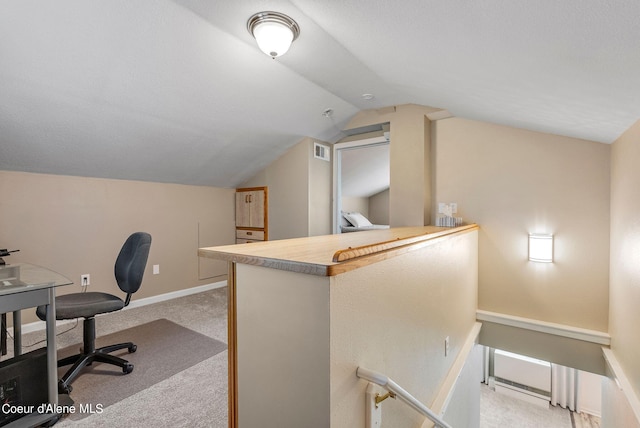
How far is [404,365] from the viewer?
1441 millimetres

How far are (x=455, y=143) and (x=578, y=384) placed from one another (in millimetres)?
3773

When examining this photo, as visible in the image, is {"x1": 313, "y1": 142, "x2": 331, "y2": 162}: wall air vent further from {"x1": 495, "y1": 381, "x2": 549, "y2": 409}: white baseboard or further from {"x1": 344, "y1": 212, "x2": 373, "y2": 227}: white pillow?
{"x1": 495, "y1": 381, "x2": 549, "y2": 409}: white baseboard

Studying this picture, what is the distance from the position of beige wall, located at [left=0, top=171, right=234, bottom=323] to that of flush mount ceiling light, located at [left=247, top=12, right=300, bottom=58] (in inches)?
111

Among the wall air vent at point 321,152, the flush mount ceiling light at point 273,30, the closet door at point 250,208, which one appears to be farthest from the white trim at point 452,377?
the closet door at point 250,208

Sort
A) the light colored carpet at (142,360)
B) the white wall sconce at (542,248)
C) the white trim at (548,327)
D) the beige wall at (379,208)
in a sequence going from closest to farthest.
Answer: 1. the light colored carpet at (142,360)
2. the white trim at (548,327)
3. the white wall sconce at (542,248)
4. the beige wall at (379,208)

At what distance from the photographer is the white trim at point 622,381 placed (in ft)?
5.85

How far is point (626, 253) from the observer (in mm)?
2031

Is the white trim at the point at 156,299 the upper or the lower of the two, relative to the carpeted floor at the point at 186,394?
upper

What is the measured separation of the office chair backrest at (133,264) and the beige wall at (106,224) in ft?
3.91

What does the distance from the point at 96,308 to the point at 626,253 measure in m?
3.83

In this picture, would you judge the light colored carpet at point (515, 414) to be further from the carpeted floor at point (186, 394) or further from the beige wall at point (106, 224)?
the beige wall at point (106, 224)

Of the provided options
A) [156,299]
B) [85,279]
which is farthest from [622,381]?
[85,279]

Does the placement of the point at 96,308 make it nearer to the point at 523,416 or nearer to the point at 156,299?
the point at 156,299

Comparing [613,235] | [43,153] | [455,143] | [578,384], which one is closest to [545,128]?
[455,143]
